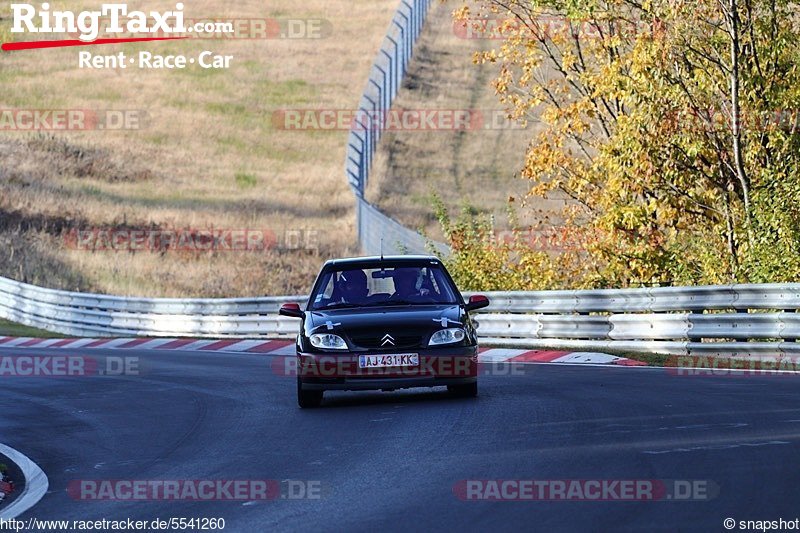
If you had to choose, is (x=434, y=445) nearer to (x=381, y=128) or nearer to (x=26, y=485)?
(x=26, y=485)

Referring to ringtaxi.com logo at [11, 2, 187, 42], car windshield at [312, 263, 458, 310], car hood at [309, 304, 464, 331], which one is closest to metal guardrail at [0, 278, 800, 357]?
car windshield at [312, 263, 458, 310]

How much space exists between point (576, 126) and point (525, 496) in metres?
19.4

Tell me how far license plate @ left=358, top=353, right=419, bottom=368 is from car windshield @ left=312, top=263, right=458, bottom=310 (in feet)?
3.27

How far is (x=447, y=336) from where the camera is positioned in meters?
14.2

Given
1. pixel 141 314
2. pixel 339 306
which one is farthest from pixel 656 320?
pixel 141 314

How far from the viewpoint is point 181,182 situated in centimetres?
5650

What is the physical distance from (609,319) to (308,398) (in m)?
7.05

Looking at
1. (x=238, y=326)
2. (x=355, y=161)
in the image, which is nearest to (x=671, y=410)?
(x=238, y=326)

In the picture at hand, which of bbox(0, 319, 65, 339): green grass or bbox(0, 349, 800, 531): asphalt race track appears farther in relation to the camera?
bbox(0, 319, 65, 339): green grass

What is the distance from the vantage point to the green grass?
3369 centimetres

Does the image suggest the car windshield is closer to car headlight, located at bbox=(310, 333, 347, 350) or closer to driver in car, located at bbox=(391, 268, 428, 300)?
driver in car, located at bbox=(391, 268, 428, 300)

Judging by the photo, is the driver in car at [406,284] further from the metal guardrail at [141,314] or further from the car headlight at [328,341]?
the metal guardrail at [141,314]

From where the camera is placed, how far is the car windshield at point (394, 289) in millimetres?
15141

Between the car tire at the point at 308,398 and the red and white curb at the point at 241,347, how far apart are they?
538 cm
